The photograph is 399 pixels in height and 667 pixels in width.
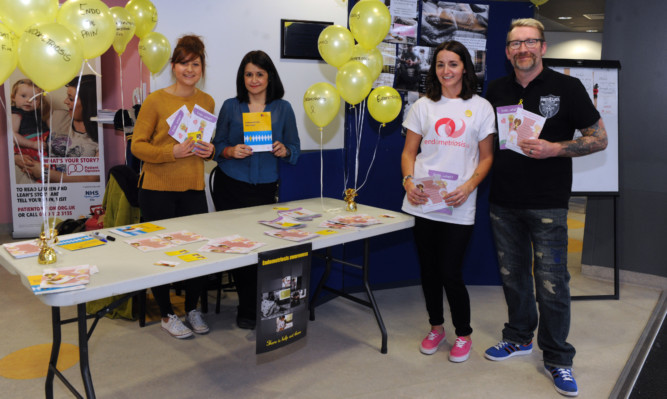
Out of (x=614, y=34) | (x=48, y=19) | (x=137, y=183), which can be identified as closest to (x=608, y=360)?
(x=614, y=34)

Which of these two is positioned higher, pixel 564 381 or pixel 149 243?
pixel 149 243

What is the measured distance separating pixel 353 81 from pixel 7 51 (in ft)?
5.06

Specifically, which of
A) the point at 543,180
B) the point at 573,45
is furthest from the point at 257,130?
the point at 573,45

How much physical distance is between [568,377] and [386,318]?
114 cm

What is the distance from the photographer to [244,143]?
9.04 feet

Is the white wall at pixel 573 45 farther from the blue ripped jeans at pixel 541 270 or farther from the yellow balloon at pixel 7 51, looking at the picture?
the yellow balloon at pixel 7 51

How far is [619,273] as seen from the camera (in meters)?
4.07

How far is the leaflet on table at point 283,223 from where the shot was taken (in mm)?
2439

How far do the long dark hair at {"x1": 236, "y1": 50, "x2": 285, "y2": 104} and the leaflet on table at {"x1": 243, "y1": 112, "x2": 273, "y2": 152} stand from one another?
0.65 ft

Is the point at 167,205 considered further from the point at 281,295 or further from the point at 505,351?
the point at 505,351

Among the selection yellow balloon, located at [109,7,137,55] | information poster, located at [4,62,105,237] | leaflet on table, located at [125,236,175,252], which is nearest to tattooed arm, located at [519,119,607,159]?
leaflet on table, located at [125,236,175,252]

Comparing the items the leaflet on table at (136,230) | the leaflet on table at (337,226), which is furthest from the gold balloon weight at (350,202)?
the leaflet on table at (136,230)

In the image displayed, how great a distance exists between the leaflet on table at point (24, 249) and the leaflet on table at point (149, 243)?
12.7 inches

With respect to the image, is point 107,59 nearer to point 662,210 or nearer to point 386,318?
point 386,318
